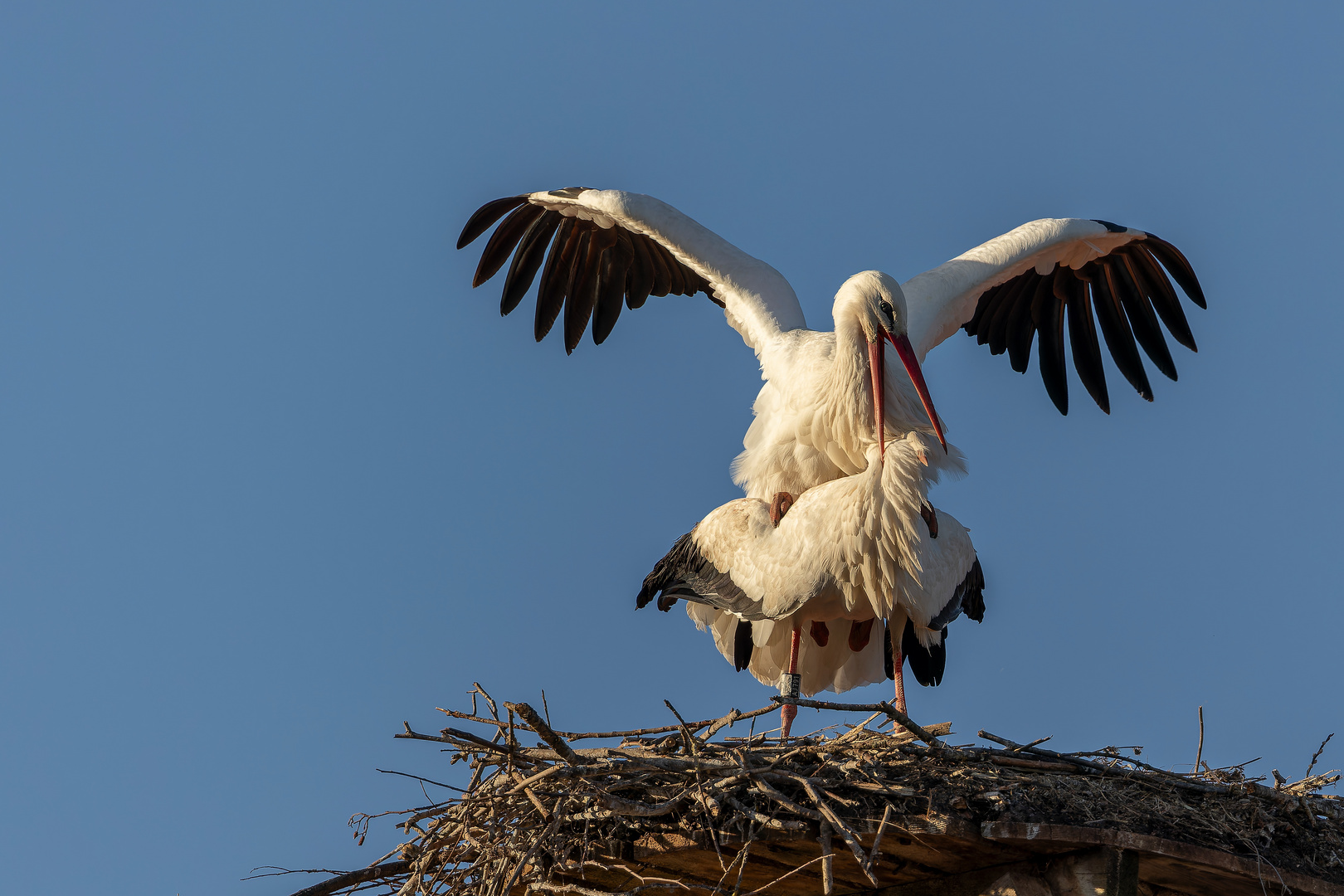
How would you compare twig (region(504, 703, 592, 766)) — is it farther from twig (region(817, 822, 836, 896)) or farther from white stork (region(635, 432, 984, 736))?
white stork (region(635, 432, 984, 736))

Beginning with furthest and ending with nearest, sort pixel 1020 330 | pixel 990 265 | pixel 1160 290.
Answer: pixel 1020 330 < pixel 1160 290 < pixel 990 265

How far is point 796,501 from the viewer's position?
6.17m

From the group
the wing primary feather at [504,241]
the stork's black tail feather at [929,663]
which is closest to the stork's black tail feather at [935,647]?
the stork's black tail feather at [929,663]

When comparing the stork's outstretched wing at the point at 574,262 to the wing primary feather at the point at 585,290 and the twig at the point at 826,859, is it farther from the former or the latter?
the twig at the point at 826,859

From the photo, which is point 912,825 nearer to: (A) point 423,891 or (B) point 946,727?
(B) point 946,727

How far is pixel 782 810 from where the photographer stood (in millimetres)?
4180

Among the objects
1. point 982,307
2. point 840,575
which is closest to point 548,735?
point 840,575

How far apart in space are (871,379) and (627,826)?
102 inches

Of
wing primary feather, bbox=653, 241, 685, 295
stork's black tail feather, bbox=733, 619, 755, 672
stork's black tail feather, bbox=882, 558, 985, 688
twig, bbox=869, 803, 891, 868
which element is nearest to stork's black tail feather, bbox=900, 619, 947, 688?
stork's black tail feather, bbox=882, 558, 985, 688

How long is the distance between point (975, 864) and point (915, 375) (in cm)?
236

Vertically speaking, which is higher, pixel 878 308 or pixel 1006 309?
pixel 1006 309

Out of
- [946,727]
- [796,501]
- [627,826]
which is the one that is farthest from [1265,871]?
[796,501]

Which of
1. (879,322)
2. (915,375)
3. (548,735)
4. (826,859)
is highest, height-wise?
(879,322)

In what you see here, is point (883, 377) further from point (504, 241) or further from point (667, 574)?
point (504, 241)
